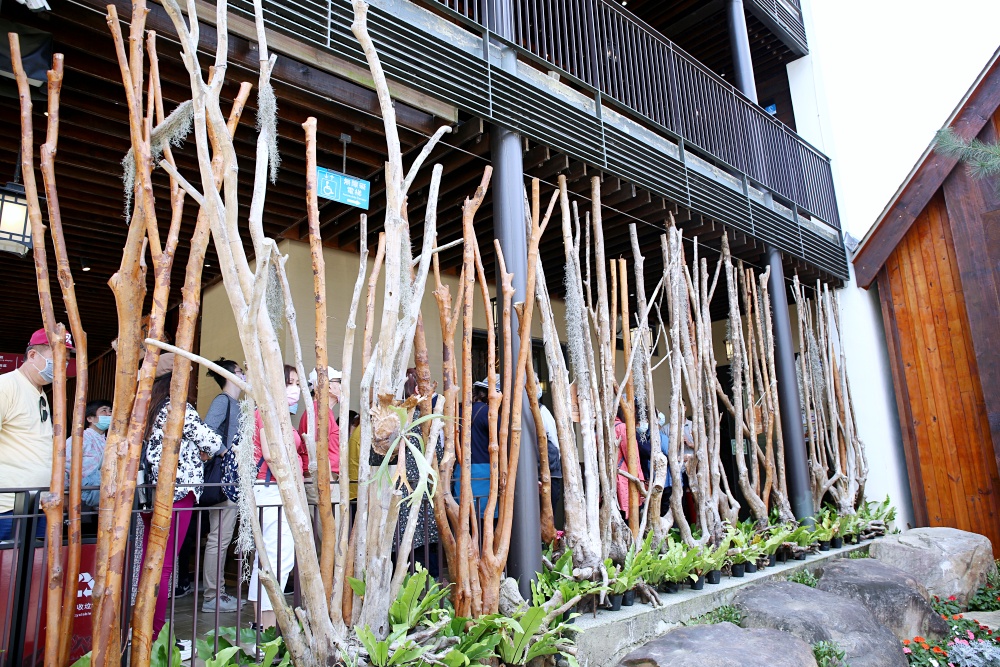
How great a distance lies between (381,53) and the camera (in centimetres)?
392

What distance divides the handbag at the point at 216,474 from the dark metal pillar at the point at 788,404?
5.31 meters

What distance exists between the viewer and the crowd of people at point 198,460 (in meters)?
A: 3.13

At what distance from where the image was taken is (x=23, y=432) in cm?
317

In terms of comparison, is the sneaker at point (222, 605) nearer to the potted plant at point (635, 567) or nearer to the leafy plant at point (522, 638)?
the leafy plant at point (522, 638)

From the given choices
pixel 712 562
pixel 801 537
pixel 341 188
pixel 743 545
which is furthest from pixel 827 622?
pixel 341 188

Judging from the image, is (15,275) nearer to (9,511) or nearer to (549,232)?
(9,511)

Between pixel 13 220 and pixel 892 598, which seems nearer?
pixel 13 220

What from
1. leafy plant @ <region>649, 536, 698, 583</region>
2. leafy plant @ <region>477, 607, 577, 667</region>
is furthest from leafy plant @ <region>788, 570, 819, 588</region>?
leafy plant @ <region>477, 607, 577, 667</region>

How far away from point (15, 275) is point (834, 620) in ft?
28.4

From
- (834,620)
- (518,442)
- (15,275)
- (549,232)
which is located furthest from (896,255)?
(15,275)

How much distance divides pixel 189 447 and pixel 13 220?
66.7 inches

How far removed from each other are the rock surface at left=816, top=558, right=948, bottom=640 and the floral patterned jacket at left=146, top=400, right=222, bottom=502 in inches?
176

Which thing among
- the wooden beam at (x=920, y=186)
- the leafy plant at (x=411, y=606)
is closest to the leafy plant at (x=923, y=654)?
the leafy plant at (x=411, y=606)

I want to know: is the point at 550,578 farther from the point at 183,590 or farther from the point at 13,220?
the point at 13,220
